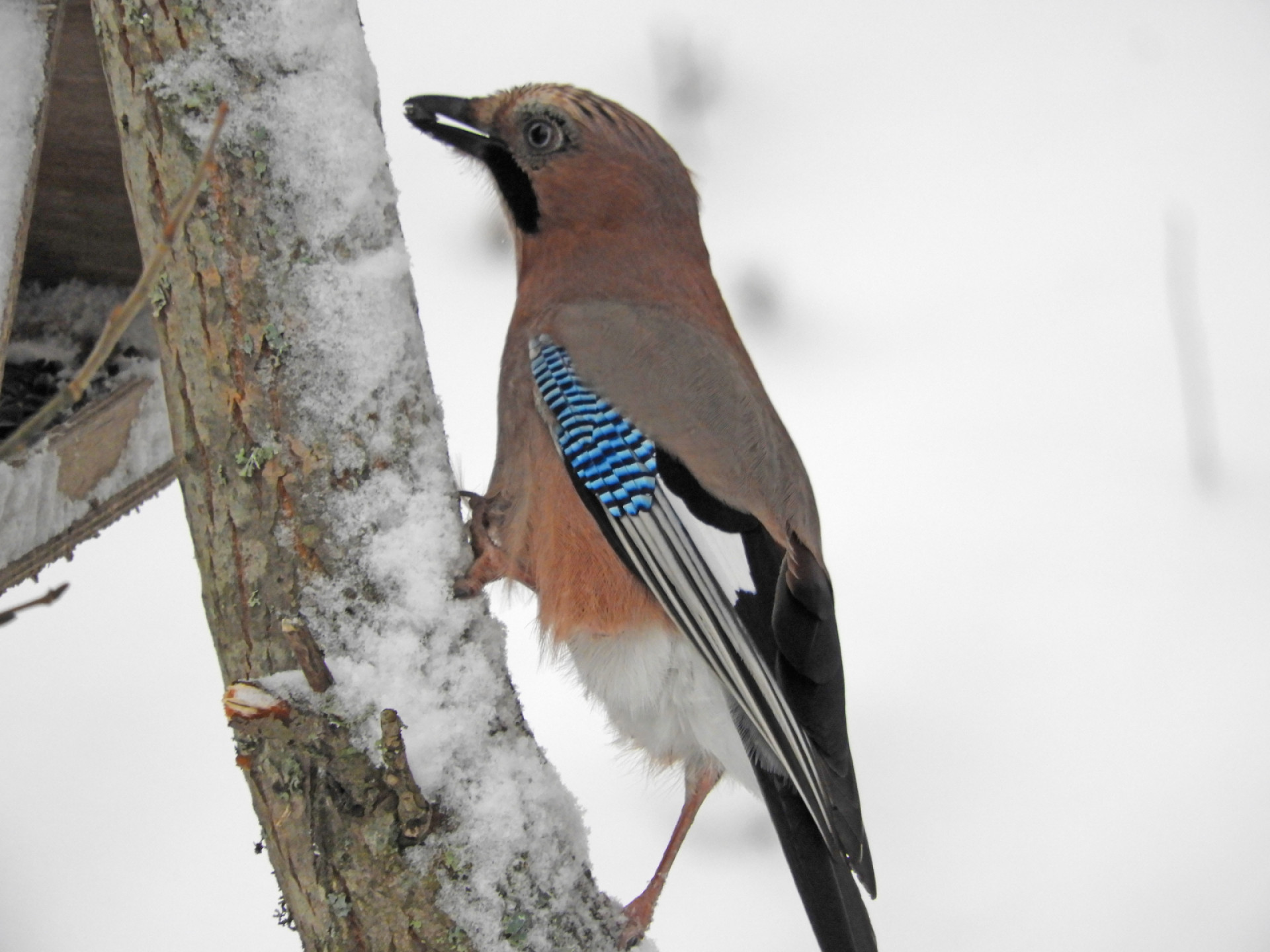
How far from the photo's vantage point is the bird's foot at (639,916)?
5.95 ft

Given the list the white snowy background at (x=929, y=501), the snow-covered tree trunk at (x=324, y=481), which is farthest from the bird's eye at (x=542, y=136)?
the snow-covered tree trunk at (x=324, y=481)

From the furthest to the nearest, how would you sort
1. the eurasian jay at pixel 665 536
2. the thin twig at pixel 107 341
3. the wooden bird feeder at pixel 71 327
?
1. the wooden bird feeder at pixel 71 327
2. the eurasian jay at pixel 665 536
3. the thin twig at pixel 107 341

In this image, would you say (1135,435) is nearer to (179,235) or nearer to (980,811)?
(980,811)

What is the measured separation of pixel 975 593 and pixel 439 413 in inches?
101

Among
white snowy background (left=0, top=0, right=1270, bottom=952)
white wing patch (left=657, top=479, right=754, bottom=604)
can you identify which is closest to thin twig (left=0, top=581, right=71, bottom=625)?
white wing patch (left=657, top=479, right=754, bottom=604)

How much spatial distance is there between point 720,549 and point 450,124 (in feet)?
3.70

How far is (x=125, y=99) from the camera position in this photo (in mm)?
1811

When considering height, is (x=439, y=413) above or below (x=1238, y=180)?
below

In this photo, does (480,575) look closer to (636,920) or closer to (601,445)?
(601,445)

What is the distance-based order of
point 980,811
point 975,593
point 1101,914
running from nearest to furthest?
point 1101,914 < point 980,811 < point 975,593

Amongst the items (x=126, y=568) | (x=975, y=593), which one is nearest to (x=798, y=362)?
(x=975, y=593)

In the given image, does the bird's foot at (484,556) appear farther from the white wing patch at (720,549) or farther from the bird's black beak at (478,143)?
the bird's black beak at (478,143)

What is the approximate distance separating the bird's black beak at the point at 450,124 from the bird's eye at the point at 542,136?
0.20 feet

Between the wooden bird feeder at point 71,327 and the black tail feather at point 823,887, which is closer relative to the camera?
the black tail feather at point 823,887
